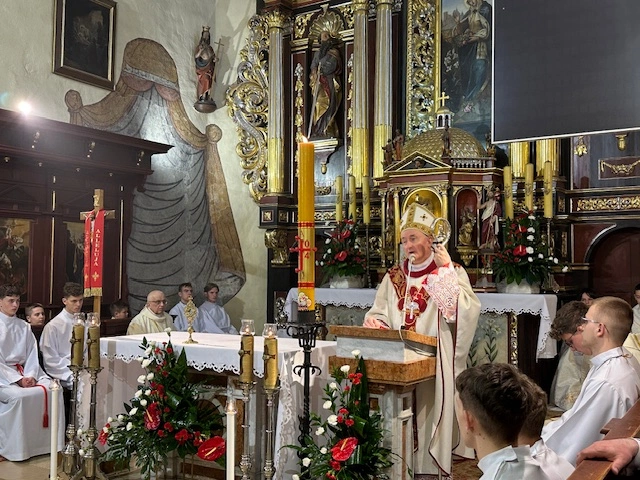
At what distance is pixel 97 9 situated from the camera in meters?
9.70

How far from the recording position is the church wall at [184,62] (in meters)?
8.82

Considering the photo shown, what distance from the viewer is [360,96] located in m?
10.5

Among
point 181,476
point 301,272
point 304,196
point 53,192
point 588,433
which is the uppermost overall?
point 53,192

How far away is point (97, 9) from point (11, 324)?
15.2 ft

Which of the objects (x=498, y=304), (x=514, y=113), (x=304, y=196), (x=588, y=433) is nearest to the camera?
(x=514, y=113)

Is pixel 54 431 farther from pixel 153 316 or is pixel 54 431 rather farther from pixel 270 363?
pixel 153 316

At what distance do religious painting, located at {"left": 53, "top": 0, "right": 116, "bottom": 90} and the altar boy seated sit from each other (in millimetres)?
3349

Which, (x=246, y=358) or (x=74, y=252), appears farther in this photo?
(x=74, y=252)

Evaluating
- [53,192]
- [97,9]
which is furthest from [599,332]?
[97,9]

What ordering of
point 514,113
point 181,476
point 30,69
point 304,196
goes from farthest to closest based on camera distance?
point 30,69 < point 181,476 < point 304,196 < point 514,113

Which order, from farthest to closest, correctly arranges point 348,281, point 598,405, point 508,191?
1. point 348,281
2. point 508,191
3. point 598,405

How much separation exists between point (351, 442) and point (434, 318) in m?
1.52

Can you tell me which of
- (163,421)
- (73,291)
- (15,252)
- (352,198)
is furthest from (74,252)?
(163,421)

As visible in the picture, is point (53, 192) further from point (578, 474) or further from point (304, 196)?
point (578, 474)
